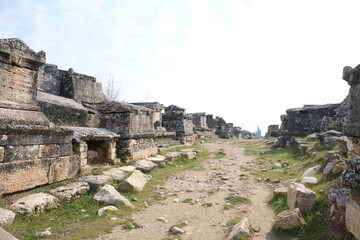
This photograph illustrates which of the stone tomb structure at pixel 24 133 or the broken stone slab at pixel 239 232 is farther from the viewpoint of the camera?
the stone tomb structure at pixel 24 133

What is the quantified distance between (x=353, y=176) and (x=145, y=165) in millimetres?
5807

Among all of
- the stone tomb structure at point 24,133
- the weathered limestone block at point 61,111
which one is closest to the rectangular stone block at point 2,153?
the stone tomb structure at point 24,133

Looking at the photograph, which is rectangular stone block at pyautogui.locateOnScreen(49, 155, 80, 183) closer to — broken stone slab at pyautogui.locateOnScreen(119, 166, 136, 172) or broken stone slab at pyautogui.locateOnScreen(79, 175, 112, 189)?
broken stone slab at pyautogui.locateOnScreen(79, 175, 112, 189)

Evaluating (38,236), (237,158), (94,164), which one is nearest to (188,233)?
(38,236)

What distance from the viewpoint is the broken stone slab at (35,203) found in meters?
3.86

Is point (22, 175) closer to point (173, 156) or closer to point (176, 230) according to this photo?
point (176, 230)

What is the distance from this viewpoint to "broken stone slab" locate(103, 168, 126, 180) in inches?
243

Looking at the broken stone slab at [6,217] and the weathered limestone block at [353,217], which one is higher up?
the weathered limestone block at [353,217]

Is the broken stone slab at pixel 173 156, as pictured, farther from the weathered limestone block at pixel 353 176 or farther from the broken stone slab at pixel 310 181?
the weathered limestone block at pixel 353 176

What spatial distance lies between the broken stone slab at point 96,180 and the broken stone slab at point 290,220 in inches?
133

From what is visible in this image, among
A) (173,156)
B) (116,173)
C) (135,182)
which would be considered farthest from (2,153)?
(173,156)

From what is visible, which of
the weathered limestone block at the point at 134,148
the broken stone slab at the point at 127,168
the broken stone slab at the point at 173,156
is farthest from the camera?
the broken stone slab at the point at 173,156

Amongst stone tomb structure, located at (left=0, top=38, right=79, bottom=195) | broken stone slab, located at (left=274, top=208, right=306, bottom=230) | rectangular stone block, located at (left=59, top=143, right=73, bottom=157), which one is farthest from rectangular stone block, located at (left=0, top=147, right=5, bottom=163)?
broken stone slab, located at (left=274, top=208, right=306, bottom=230)

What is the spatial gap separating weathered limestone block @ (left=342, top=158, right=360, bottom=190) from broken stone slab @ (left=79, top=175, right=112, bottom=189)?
169 inches
